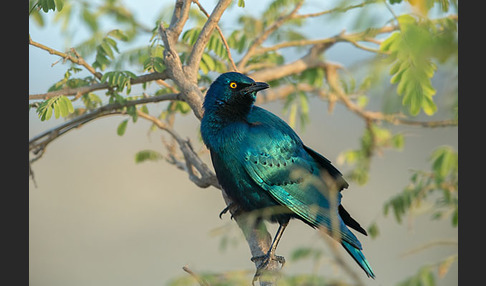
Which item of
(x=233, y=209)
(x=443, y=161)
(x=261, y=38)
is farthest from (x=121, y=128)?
(x=443, y=161)

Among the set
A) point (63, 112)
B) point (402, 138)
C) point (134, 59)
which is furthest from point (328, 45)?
point (63, 112)

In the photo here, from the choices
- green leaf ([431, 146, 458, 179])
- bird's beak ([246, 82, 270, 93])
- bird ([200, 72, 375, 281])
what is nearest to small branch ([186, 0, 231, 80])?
bird ([200, 72, 375, 281])

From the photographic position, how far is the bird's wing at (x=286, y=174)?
323cm

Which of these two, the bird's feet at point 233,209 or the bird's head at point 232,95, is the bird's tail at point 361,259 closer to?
the bird's feet at point 233,209

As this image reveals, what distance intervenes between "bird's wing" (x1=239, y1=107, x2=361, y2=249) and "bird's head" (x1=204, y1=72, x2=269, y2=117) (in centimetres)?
20

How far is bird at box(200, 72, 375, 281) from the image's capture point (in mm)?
3227

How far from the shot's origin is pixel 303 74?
5.43m

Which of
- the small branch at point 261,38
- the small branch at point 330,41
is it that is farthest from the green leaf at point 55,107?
the small branch at point 330,41

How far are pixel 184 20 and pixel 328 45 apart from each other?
206 cm

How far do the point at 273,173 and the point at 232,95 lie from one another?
583 millimetres

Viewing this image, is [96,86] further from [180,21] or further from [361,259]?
[361,259]

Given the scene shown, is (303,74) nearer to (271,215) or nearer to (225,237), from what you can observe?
(271,215)

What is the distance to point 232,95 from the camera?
11.4 feet

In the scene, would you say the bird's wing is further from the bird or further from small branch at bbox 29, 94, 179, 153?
small branch at bbox 29, 94, 179, 153
